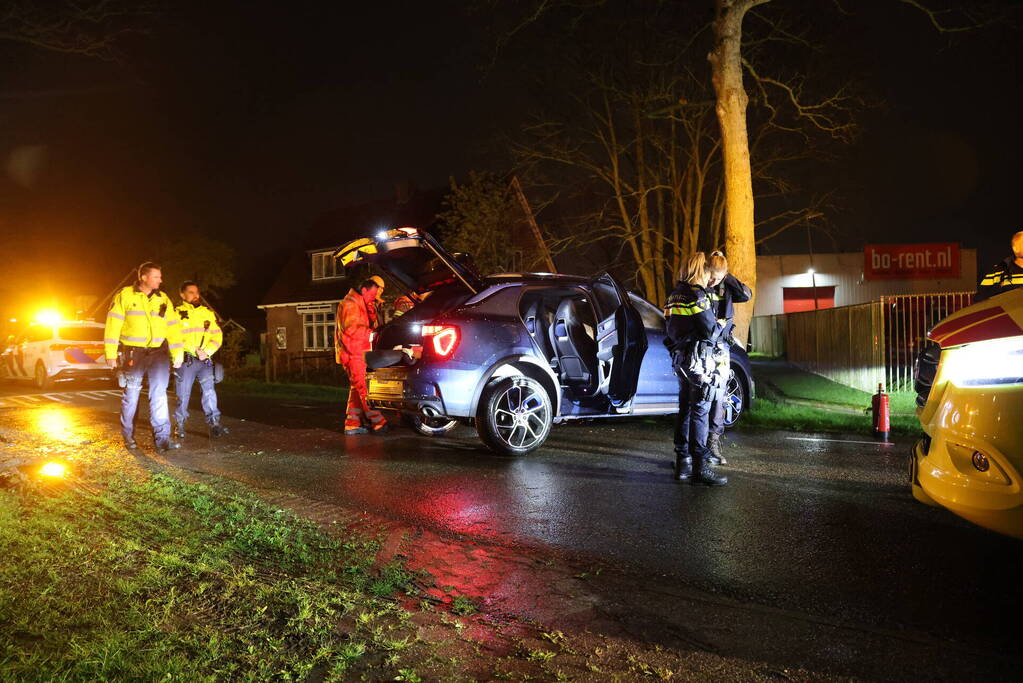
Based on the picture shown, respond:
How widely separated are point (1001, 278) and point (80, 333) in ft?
59.6

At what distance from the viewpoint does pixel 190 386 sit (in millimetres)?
9508

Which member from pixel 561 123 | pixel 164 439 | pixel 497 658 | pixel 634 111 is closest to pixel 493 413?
pixel 164 439

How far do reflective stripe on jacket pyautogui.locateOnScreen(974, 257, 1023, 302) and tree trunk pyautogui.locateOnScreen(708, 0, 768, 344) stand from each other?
6383 millimetres

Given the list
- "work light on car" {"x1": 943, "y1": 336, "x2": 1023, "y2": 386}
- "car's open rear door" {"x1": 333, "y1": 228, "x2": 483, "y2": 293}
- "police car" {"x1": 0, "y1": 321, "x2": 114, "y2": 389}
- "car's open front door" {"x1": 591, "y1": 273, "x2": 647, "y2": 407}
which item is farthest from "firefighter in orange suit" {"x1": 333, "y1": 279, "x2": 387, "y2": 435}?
"police car" {"x1": 0, "y1": 321, "x2": 114, "y2": 389}

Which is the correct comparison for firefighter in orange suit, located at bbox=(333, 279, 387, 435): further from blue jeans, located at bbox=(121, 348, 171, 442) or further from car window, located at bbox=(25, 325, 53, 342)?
car window, located at bbox=(25, 325, 53, 342)

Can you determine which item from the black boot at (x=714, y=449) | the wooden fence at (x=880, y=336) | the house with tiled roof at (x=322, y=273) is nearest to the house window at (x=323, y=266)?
the house with tiled roof at (x=322, y=273)

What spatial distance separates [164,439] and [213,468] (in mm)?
1407

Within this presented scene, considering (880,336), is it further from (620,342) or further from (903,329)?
(620,342)

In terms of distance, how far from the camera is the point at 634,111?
26172 millimetres

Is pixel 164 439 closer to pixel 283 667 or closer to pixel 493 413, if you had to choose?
pixel 493 413

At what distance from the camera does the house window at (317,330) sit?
121 ft

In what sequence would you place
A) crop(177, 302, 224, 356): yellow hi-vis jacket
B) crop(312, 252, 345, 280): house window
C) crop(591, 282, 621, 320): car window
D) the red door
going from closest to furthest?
crop(591, 282, 621, 320): car window, crop(177, 302, 224, 356): yellow hi-vis jacket, crop(312, 252, 345, 280): house window, the red door

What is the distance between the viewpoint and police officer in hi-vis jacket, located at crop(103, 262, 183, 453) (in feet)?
27.0

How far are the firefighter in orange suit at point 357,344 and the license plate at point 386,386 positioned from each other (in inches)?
54.0
